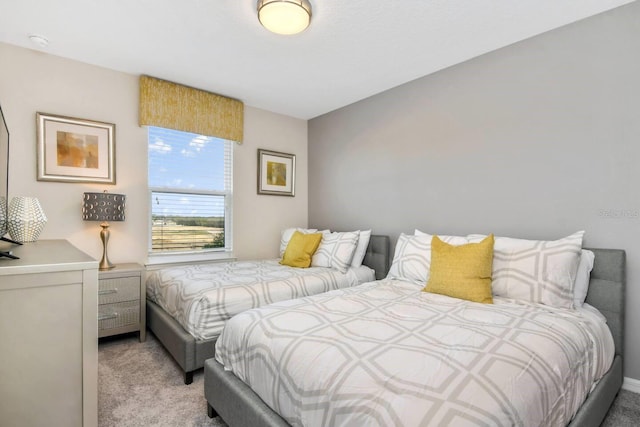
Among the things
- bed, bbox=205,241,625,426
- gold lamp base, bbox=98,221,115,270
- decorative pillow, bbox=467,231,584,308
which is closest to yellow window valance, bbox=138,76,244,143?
gold lamp base, bbox=98,221,115,270

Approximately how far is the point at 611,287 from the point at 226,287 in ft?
8.27

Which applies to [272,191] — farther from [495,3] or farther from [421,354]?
[421,354]

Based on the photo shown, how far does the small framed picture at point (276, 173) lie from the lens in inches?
157

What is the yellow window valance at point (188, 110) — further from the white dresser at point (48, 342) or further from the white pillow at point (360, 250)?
the white dresser at point (48, 342)


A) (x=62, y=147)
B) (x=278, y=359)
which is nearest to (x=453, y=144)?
(x=278, y=359)

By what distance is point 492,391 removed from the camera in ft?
3.17

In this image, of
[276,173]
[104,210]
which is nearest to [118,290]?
[104,210]

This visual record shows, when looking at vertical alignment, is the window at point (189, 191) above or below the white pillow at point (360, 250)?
above

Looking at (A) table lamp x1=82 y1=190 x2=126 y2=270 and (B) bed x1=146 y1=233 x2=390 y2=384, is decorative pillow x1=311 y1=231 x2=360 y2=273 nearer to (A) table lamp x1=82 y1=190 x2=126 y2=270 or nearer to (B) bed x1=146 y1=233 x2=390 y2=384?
(B) bed x1=146 y1=233 x2=390 y2=384

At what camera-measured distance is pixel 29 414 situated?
1.11m

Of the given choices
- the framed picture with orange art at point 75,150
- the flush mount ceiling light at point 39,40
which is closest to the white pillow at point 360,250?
the framed picture with orange art at point 75,150

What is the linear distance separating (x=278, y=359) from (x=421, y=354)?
1.86ft

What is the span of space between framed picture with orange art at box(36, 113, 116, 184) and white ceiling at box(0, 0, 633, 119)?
0.59 metres

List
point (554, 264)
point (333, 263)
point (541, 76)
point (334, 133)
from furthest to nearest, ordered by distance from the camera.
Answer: point (334, 133), point (333, 263), point (541, 76), point (554, 264)
